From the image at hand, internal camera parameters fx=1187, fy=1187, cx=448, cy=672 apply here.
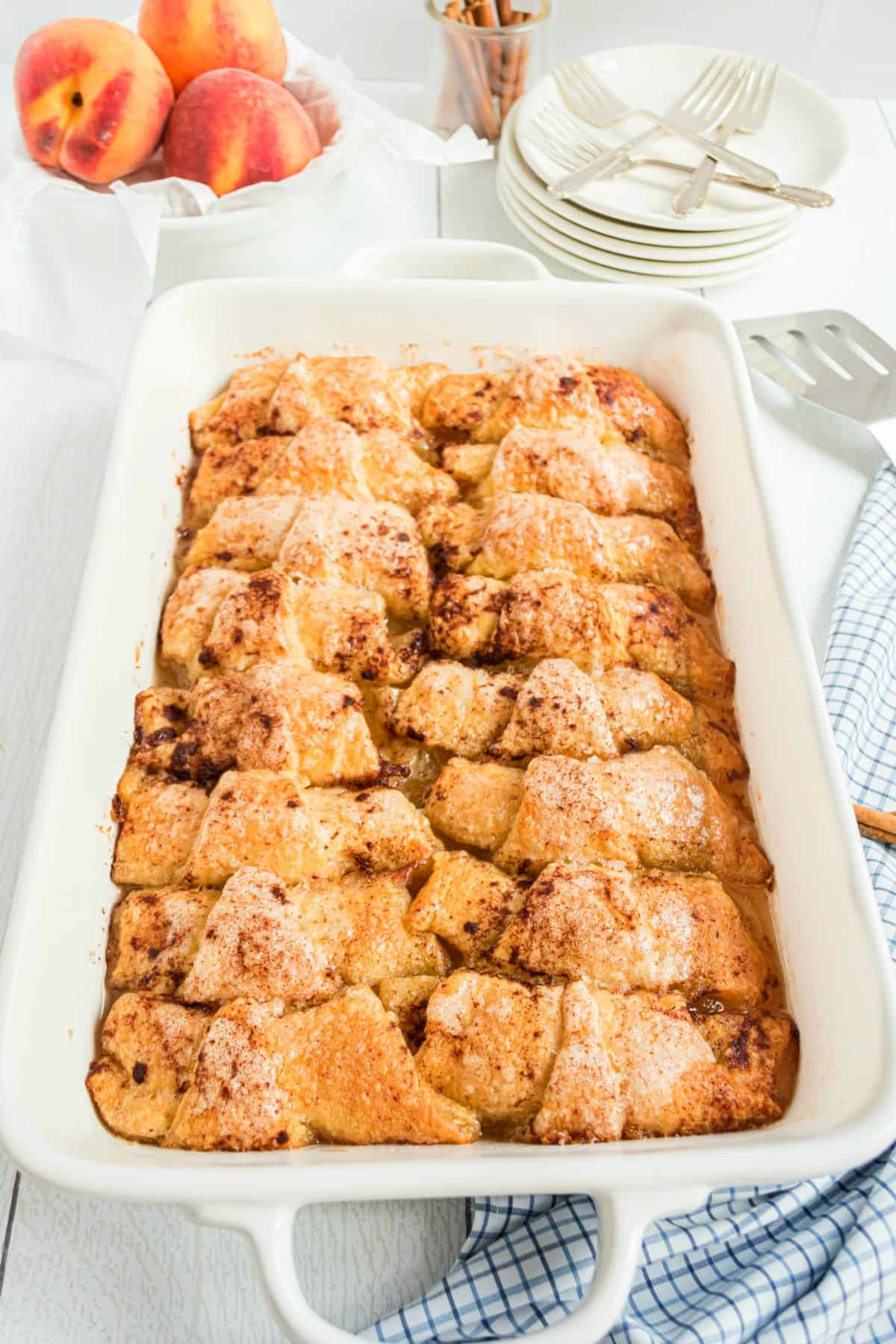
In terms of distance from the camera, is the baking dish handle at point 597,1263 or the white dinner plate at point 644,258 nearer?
the baking dish handle at point 597,1263

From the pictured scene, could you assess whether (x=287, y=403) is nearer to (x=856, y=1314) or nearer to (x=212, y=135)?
(x=212, y=135)

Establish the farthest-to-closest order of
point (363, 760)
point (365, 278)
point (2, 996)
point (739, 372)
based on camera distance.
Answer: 1. point (365, 278)
2. point (739, 372)
3. point (363, 760)
4. point (2, 996)

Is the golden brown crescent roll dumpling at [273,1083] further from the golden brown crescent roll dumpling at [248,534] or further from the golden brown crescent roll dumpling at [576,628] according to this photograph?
the golden brown crescent roll dumpling at [248,534]

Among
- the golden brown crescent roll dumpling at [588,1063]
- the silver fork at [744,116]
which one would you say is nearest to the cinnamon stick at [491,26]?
the silver fork at [744,116]

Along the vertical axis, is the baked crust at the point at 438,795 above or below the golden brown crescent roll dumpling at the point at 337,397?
below

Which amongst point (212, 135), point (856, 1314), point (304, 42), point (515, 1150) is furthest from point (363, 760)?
point (304, 42)

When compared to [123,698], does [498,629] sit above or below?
above
